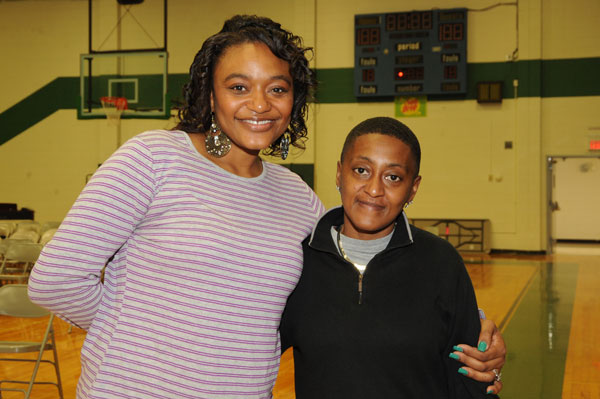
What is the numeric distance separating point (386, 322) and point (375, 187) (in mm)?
318

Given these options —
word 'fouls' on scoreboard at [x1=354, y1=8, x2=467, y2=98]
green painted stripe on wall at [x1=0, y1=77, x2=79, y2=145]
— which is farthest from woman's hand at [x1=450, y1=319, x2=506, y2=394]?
green painted stripe on wall at [x1=0, y1=77, x2=79, y2=145]

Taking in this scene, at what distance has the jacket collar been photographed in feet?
5.02

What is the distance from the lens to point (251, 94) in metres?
1.45

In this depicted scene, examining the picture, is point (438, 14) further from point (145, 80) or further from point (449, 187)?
point (145, 80)

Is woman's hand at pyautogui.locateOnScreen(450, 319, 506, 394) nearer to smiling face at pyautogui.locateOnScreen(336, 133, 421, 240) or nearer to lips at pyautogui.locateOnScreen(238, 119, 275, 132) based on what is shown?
smiling face at pyautogui.locateOnScreen(336, 133, 421, 240)

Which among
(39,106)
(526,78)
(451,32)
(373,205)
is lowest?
(373,205)

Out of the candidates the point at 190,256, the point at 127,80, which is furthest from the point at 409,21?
the point at 190,256

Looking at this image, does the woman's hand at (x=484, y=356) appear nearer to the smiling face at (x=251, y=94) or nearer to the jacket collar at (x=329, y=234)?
the jacket collar at (x=329, y=234)

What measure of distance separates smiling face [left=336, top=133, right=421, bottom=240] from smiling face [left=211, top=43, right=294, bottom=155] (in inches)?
8.4

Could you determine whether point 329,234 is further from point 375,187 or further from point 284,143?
point 284,143

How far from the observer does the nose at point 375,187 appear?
149cm

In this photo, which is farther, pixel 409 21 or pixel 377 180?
pixel 409 21

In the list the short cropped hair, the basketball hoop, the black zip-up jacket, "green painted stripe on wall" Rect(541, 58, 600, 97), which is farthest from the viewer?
the basketball hoop

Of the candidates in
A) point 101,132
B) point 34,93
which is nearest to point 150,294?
point 101,132
